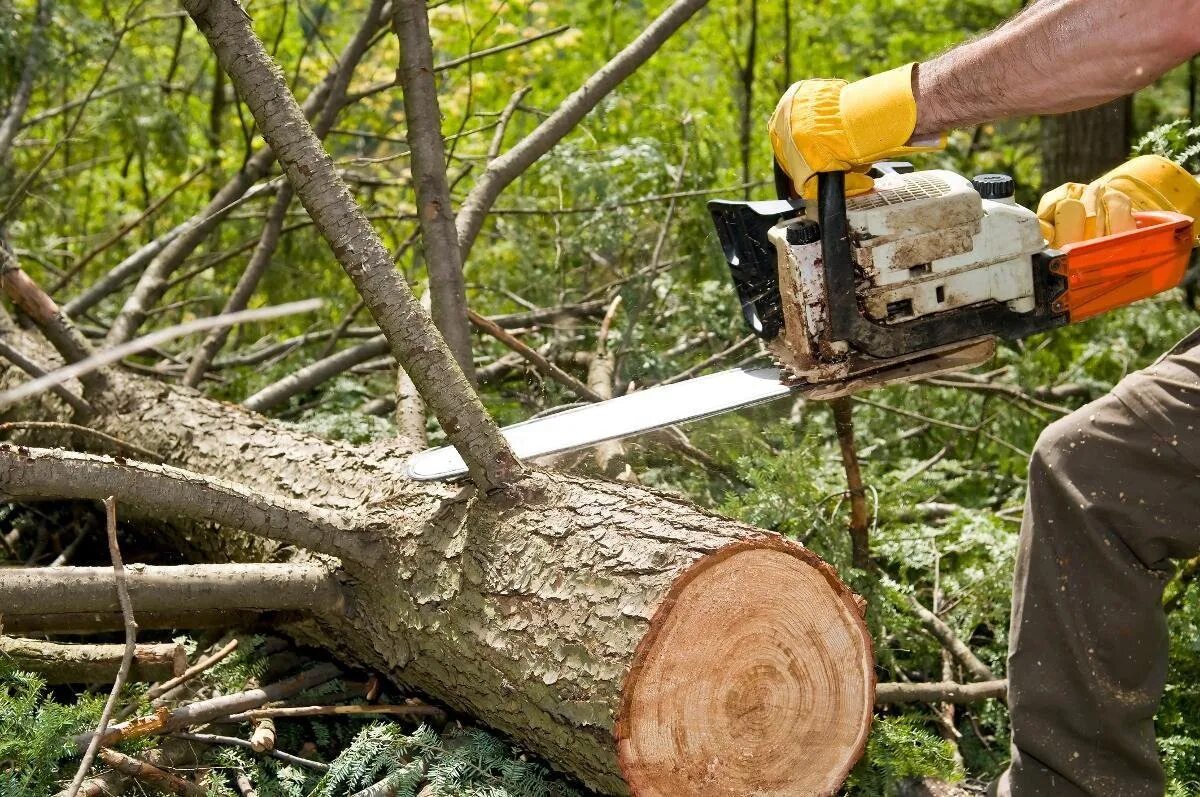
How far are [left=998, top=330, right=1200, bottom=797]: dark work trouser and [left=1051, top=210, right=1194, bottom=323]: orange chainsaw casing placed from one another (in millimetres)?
324

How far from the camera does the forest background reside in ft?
10.0

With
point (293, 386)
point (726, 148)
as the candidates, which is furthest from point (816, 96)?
point (726, 148)

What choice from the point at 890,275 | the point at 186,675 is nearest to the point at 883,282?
the point at 890,275

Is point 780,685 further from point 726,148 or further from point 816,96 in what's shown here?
point 726,148

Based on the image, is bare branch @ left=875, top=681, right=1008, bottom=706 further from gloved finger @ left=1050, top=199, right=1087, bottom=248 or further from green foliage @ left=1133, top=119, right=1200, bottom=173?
green foliage @ left=1133, top=119, right=1200, bottom=173

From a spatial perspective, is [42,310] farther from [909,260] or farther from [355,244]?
[909,260]

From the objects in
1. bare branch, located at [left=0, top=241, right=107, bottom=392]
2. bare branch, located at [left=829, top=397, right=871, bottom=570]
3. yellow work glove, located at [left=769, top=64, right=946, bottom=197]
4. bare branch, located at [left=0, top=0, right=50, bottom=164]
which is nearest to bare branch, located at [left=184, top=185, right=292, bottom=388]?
bare branch, located at [left=0, top=241, right=107, bottom=392]

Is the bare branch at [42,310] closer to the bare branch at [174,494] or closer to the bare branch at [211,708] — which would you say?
the bare branch at [174,494]

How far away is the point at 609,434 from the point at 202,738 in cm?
113

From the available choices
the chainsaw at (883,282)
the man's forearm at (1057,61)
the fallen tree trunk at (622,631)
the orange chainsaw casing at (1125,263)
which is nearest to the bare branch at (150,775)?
the fallen tree trunk at (622,631)

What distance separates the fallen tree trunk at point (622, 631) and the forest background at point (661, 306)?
1.22ft

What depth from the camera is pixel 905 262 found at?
244 cm

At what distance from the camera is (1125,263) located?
2.52 metres

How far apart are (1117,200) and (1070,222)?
112mm
